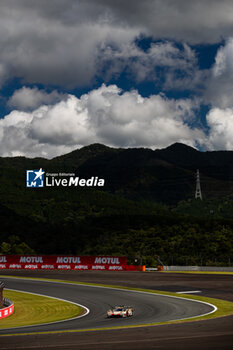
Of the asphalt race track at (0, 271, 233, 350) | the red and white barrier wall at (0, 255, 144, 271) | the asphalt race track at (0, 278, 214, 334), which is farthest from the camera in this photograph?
the red and white barrier wall at (0, 255, 144, 271)

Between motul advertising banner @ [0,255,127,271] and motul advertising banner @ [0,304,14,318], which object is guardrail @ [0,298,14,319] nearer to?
motul advertising banner @ [0,304,14,318]

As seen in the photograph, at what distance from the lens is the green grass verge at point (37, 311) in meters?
31.3

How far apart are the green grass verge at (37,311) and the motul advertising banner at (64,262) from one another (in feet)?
103

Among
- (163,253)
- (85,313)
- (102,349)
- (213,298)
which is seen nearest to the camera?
(102,349)

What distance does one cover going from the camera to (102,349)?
18438mm

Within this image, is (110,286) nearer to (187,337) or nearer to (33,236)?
(187,337)

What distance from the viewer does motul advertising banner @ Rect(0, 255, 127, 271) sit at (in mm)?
77062

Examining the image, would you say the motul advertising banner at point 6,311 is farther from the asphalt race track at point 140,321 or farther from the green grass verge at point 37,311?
the asphalt race track at point 140,321

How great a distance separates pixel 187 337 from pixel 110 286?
33901 millimetres

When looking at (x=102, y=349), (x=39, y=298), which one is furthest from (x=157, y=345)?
(x=39, y=298)

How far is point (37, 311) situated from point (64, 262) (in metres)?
44.2

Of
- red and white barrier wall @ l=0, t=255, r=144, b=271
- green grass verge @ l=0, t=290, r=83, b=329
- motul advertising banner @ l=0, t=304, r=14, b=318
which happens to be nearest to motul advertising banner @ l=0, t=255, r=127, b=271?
red and white barrier wall @ l=0, t=255, r=144, b=271

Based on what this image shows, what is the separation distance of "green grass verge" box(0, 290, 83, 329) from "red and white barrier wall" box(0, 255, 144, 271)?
31447 mm

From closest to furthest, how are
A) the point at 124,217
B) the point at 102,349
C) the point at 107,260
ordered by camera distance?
the point at 102,349, the point at 107,260, the point at 124,217
